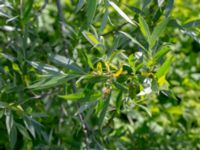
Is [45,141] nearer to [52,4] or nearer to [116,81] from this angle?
[116,81]

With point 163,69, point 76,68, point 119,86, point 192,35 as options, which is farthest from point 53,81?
point 192,35

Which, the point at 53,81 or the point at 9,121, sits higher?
the point at 53,81

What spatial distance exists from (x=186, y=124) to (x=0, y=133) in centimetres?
88

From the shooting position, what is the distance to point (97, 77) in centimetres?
122

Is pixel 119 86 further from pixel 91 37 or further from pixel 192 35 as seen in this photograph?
pixel 192 35

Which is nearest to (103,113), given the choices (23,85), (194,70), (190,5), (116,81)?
(116,81)

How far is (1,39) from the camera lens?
6.25 feet

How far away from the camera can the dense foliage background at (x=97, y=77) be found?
123cm

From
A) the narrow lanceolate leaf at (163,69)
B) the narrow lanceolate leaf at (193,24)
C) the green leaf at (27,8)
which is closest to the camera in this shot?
the narrow lanceolate leaf at (163,69)

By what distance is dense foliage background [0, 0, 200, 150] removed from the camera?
4.02 ft

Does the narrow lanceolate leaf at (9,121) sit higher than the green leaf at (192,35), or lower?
lower

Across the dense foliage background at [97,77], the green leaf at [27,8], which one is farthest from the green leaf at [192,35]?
the green leaf at [27,8]

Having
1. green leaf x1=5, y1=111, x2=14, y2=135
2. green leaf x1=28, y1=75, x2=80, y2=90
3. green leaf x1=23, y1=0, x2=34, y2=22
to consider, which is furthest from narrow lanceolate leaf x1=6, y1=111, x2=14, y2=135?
green leaf x1=23, y1=0, x2=34, y2=22

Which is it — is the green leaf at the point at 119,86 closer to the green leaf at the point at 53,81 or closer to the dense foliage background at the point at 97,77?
the dense foliage background at the point at 97,77
